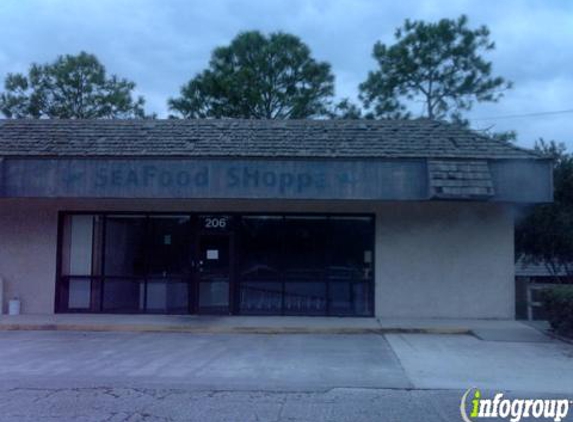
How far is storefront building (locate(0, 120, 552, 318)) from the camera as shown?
17031 millimetres

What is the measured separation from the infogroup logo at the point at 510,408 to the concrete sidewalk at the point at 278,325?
229 inches

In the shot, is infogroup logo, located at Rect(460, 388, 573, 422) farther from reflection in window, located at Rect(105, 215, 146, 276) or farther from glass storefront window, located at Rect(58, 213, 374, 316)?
reflection in window, located at Rect(105, 215, 146, 276)

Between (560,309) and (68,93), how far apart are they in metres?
33.7

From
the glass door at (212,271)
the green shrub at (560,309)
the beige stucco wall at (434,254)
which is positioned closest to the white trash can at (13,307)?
the beige stucco wall at (434,254)

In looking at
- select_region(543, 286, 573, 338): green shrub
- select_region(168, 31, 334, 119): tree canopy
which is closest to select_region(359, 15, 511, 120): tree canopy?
select_region(168, 31, 334, 119): tree canopy

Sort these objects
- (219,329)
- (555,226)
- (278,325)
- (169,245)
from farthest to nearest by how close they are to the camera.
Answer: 1. (555,226)
2. (169,245)
3. (278,325)
4. (219,329)

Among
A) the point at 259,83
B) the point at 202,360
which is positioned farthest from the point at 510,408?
the point at 259,83

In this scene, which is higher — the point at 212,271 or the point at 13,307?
the point at 212,271

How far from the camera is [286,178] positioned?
1680cm

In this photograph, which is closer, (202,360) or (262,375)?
(262,375)

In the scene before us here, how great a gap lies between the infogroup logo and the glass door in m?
9.73

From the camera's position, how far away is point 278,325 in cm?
1642

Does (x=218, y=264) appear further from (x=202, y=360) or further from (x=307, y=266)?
(x=202, y=360)

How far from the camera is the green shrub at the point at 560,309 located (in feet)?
48.0
